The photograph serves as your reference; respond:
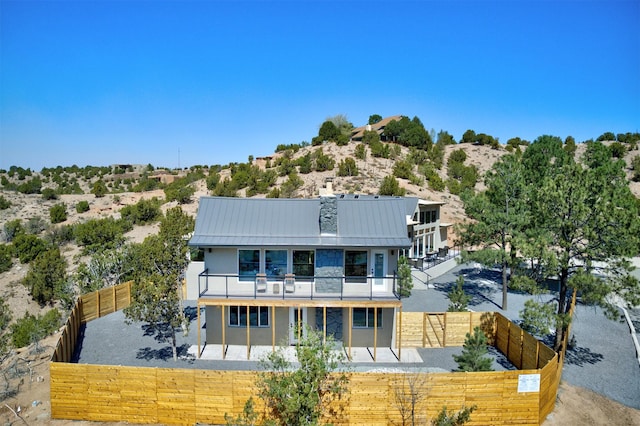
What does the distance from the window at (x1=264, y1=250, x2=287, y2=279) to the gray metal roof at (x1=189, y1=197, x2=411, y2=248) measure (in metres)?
0.61

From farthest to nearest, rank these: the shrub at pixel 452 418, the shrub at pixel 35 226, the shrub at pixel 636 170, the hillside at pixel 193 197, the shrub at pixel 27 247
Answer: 1. the shrub at pixel 636 170
2. the shrub at pixel 35 226
3. the hillside at pixel 193 197
4. the shrub at pixel 27 247
5. the shrub at pixel 452 418

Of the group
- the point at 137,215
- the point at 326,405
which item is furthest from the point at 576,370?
the point at 137,215

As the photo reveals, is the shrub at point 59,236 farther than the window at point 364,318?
Yes

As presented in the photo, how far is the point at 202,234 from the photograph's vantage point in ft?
59.1

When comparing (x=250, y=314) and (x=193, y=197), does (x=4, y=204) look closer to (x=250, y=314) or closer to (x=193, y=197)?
(x=193, y=197)

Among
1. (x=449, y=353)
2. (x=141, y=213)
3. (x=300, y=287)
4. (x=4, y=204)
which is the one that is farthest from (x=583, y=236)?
(x=4, y=204)

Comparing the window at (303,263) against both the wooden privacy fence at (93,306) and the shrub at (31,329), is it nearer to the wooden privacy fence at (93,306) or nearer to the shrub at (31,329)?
the wooden privacy fence at (93,306)

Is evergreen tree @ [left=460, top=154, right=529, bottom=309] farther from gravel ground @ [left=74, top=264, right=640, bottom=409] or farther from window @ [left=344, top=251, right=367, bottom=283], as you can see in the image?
window @ [left=344, top=251, right=367, bottom=283]

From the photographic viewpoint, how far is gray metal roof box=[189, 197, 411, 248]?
17.4 metres

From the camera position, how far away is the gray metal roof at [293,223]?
17438 mm

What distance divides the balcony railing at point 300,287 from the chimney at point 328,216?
6.77 ft

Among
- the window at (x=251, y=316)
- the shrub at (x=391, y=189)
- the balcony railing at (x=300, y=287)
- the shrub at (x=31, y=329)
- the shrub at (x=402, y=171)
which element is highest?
the shrub at (x=402, y=171)

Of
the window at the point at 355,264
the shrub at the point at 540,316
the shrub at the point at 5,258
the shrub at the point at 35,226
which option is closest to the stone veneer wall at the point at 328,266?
the window at the point at 355,264

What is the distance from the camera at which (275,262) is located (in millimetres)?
17812
